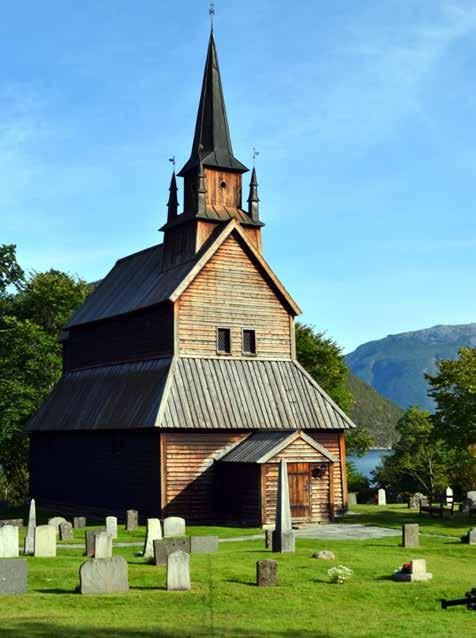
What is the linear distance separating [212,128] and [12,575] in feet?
107

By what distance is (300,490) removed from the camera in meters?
39.6

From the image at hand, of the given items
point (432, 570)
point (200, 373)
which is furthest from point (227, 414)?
point (432, 570)

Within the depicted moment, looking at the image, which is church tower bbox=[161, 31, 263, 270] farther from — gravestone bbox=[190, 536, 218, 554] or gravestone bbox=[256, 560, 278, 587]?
gravestone bbox=[256, 560, 278, 587]

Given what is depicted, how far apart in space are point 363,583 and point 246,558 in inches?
208

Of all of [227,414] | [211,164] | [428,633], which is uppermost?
[211,164]

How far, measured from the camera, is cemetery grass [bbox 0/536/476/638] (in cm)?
1781

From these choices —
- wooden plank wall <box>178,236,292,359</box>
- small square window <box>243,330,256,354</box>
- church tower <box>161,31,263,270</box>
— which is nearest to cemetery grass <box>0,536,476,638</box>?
wooden plank wall <box>178,236,292,359</box>

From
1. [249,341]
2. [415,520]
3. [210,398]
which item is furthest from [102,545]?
[249,341]

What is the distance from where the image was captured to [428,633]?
17938 mm

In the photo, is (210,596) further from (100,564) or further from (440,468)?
(440,468)

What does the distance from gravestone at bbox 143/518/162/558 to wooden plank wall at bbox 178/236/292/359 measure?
49.3 ft

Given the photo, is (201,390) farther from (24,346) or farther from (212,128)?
(24,346)

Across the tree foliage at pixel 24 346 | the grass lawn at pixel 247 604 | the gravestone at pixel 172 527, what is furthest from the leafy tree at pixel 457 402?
the tree foliage at pixel 24 346

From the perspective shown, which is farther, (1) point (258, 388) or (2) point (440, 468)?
(2) point (440, 468)
